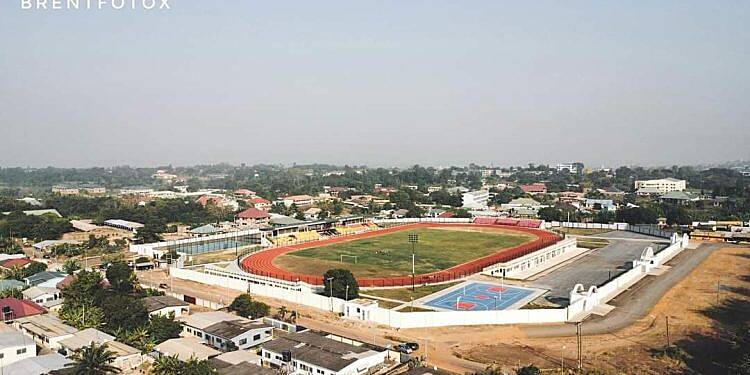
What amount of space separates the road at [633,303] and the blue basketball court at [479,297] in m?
4.01

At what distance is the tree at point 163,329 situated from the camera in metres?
25.4

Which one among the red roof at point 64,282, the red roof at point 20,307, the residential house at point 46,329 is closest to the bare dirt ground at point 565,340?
the red roof at point 64,282

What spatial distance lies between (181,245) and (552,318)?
3725cm

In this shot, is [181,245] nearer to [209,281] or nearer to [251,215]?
[209,281]

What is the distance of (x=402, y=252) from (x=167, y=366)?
31.2 metres

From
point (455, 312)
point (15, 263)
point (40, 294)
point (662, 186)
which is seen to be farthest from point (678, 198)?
point (15, 263)

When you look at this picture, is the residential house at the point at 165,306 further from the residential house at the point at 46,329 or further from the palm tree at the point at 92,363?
the palm tree at the point at 92,363

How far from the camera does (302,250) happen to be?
51.3 m

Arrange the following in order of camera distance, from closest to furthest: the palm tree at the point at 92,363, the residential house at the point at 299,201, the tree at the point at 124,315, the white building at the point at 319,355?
the palm tree at the point at 92,363, the white building at the point at 319,355, the tree at the point at 124,315, the residential house at the point at 299,201

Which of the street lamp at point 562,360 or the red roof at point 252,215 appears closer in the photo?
the street lamp at point 562,360

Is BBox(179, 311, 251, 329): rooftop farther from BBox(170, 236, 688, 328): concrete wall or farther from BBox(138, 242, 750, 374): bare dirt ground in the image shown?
BBox(170, 236, 688, 328): concrete wall

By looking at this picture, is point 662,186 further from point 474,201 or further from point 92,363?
point 92,363

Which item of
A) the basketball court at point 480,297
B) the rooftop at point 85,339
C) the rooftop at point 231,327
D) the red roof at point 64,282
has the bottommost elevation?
the basketball court at point 480,297

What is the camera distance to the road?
28.0 meters
